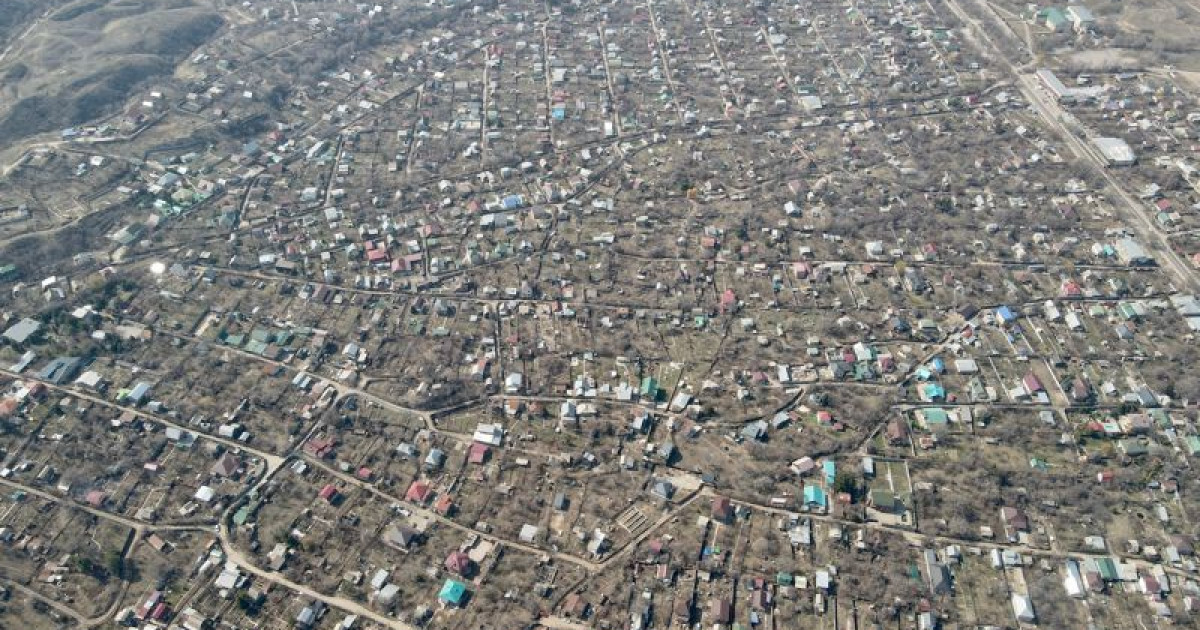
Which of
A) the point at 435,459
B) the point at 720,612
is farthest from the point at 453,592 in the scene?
the point at 720,612

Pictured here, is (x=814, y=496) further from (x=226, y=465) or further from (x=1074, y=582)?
(x=226, y=465)

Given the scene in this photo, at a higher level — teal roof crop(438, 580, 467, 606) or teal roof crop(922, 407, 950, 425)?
teal roof crop(438, 580, 467, 606)

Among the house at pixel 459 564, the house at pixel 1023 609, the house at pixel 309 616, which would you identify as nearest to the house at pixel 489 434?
the house at pixel 459 564

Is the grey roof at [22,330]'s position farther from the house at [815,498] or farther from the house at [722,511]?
the house at [815,498]

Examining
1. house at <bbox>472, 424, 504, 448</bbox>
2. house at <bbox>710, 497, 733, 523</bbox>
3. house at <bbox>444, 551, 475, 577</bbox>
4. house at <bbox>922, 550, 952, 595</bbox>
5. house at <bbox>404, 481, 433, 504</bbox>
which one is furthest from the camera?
house at <bbox>472, 424, 504, 448</bbox>

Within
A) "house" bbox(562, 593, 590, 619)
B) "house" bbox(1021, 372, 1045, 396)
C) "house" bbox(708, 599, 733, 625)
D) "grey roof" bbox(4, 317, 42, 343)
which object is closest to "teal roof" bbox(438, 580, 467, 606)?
"house" bbox(562, 593, 590, 619)

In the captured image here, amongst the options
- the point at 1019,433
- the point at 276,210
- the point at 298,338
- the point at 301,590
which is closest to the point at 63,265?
the point at 276,210

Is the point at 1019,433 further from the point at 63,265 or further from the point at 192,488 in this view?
the point at 63,265

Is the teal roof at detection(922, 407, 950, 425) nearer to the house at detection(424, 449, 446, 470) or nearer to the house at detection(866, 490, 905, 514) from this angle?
the house at detection(866, 490, 905, 514)

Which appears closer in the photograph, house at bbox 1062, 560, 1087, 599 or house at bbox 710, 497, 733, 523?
house at bbox 1062, 560, 1087, 599
